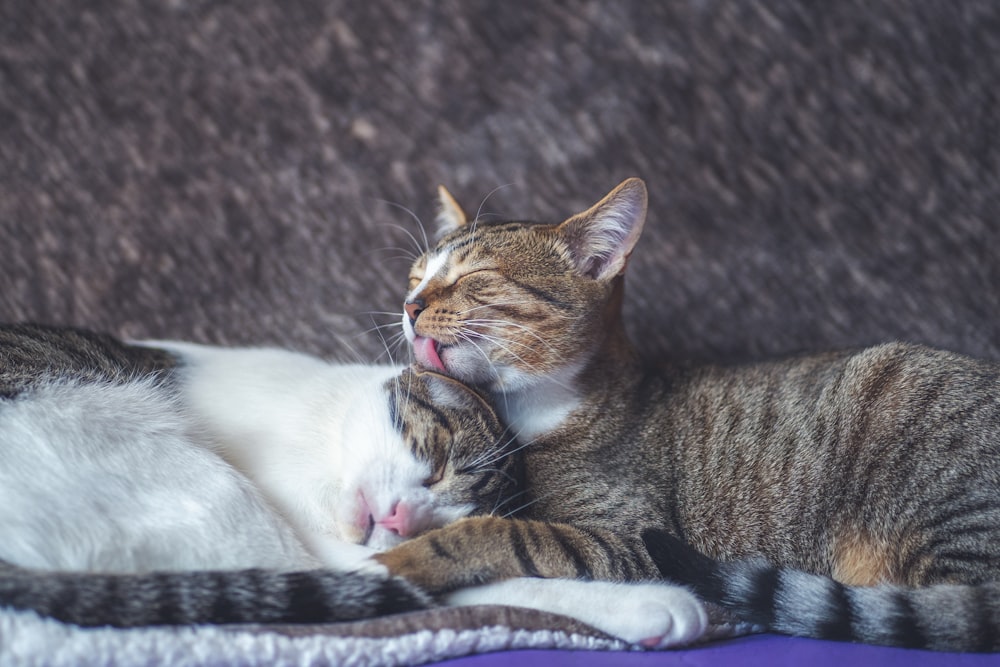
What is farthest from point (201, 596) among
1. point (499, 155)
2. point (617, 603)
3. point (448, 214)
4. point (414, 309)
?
point (499, 155)

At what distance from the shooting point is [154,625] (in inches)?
35.9

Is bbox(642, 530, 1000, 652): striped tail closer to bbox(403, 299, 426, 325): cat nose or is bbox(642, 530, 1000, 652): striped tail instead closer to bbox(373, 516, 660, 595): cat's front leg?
bbox(373, 516, 660, 595): cat's front leg

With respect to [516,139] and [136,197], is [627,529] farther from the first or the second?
[136,197]

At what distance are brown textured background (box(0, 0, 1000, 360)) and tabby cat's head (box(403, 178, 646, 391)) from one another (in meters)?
0.40

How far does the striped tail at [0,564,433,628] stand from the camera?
0.90m

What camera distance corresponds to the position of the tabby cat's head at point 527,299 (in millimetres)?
1422

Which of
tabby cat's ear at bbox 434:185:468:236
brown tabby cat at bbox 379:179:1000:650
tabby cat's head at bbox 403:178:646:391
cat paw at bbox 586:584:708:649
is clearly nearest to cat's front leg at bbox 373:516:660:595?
brown tabby cat at bbox 379:179:1000:650

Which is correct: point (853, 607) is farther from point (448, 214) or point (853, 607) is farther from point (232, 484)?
point (448, 214)

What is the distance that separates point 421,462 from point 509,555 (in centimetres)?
22

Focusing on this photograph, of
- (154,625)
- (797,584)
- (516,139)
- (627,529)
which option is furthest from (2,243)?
(797,584)

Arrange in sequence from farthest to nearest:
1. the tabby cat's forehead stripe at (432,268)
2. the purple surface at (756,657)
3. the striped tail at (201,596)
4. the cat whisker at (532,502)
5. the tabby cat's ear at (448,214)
Answer: the tabby cat's ear at (448,214) → the tabby cat's forehead stripe at (432,268) → the cat whisker at (532,502) → the purple surface at (756,657) → the striped tail at (201,596)

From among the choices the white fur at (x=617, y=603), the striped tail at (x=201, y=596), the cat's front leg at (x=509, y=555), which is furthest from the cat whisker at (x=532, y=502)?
the striped tail at (x=201, y=596)

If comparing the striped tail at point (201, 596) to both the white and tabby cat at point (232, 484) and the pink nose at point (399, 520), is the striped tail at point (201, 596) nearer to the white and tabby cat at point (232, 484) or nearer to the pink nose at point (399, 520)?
the white and tabby cat at point (232, 484)

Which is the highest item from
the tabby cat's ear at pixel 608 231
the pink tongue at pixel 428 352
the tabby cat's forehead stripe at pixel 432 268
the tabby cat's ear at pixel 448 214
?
the tabby cat's ear at pixel 608 231
